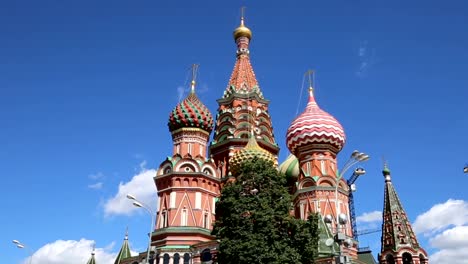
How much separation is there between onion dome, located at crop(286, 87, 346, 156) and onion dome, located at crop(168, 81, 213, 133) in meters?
7.23

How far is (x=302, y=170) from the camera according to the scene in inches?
1490

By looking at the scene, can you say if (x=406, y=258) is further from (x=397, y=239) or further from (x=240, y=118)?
(x=240, y=118)

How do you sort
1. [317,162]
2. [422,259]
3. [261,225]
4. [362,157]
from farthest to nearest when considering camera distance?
1. [317,162]
2. [422,259]
3. [261,225]
4. [362,157]

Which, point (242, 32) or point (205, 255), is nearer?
point (205, 255)

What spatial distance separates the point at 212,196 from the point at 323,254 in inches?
462

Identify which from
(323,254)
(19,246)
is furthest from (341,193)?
(19,246)

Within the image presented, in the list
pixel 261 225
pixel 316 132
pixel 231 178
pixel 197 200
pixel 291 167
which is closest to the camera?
pixel 261 225

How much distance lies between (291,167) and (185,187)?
10.3m

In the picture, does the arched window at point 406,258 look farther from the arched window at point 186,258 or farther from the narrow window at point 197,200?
the arched window at point 186,258

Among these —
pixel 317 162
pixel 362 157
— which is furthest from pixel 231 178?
pixel 362 157

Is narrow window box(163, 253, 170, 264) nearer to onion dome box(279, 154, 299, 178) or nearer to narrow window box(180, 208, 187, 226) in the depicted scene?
narrow window box(180, 208, 187, 226)

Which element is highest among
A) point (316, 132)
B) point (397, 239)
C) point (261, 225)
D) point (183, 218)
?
point (316, 132)

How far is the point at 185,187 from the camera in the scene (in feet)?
122

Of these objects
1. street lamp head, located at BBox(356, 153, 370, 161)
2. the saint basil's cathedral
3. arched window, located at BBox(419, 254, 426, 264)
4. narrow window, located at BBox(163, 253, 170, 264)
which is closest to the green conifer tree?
street lamp head, located at BBox(356, 153, 370, 161)
